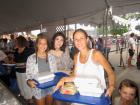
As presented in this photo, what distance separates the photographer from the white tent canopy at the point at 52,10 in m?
6.21

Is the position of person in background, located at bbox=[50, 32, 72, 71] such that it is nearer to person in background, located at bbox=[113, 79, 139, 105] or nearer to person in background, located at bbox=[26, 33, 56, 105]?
person in background, located at bbox=[26, 33, 56, 105]

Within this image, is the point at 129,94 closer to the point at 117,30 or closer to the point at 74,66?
the point at 74,66

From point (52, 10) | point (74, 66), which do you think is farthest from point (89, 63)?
point (52, 10)

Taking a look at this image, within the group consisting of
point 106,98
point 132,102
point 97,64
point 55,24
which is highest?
point 55,24

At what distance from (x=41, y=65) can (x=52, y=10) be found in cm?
414

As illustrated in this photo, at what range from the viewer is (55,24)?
28.7ft

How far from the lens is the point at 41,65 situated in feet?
10.8

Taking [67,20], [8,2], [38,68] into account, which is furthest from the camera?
[67,20]

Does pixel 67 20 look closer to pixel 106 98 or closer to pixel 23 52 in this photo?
pixel 23 52

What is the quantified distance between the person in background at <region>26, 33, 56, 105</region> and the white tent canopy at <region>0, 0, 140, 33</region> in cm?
284

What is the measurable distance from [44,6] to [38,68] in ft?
12.7

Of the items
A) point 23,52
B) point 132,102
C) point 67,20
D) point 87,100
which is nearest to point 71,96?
point 87,100

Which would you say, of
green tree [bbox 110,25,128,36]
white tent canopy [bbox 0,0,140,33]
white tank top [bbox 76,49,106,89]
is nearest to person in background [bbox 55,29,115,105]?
white tank top [bbox 76,49,106,89]

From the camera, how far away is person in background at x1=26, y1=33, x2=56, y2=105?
3271 millimetres
